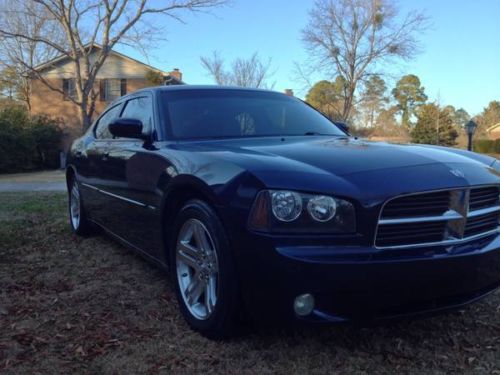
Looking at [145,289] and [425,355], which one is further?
[145,289]

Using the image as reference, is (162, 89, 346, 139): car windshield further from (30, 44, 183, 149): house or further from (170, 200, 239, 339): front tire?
(30, 44, 183, 149): house

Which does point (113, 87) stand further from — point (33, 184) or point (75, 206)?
point (75, 206)

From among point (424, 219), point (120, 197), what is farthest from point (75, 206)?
point (424, 219)

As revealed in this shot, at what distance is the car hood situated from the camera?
7.79 ft

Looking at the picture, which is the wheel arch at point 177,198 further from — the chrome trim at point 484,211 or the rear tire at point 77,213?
the rear tire at point 77,213

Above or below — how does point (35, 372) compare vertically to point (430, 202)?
below

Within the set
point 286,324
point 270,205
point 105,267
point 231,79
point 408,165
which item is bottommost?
point 105,267

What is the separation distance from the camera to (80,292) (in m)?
3.69

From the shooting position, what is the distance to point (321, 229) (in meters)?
2.29

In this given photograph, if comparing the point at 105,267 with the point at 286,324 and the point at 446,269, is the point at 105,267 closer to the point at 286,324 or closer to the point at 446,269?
the point at 286,324

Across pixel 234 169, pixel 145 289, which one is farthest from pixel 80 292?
pixel 234 169

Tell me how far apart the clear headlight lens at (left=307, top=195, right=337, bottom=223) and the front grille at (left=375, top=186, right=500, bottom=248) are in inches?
9.3

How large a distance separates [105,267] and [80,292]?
2.22 ft

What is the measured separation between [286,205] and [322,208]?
17cm
